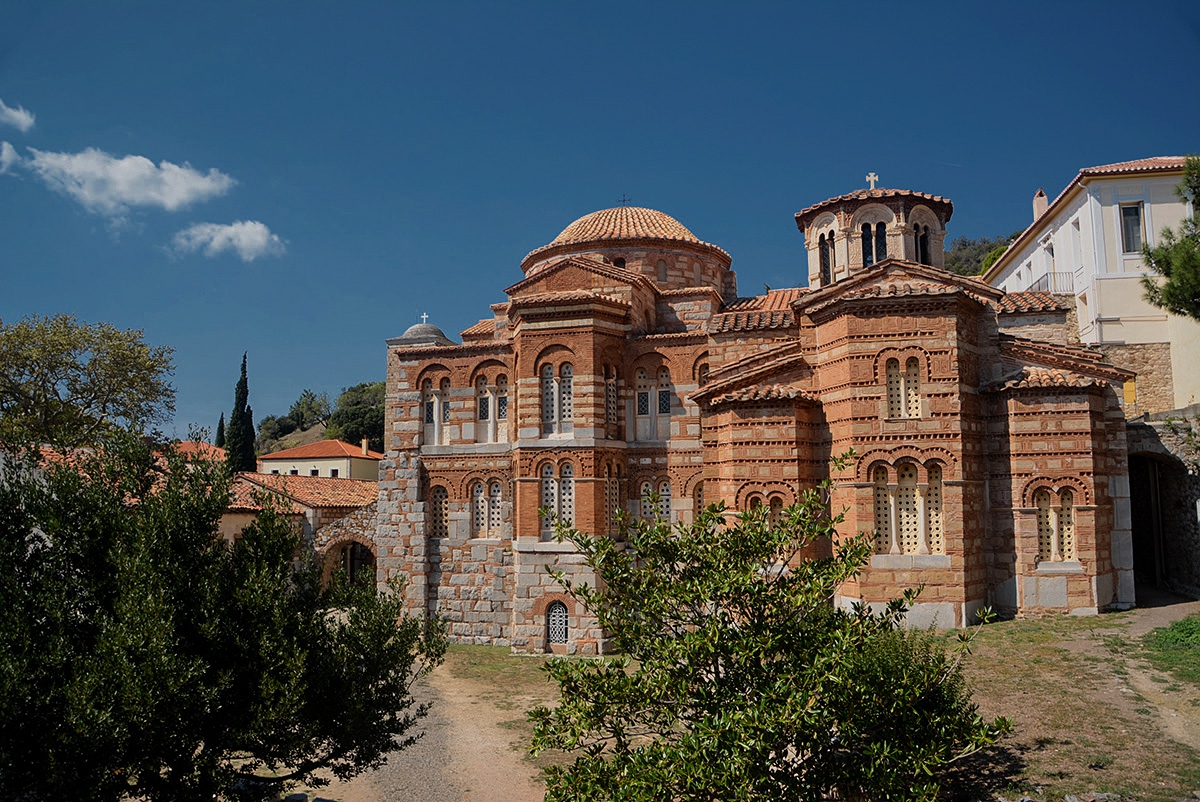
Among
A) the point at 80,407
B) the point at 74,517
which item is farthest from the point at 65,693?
the point at 80,407

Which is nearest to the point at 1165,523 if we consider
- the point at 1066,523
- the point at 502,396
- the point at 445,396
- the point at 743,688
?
the point at 1066,523

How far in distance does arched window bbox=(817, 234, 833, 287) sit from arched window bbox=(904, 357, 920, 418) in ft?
21.9

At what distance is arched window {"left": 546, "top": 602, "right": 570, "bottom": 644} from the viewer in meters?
18.8

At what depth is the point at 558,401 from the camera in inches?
763

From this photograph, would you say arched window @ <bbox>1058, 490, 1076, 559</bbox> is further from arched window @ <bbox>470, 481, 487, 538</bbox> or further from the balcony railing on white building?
arched window @ <bbox>470, 481, 487, 538</bbox>

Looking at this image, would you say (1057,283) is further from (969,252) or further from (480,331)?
(969,252)

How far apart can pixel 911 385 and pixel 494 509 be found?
10871mm

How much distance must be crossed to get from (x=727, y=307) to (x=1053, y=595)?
11.8 meters

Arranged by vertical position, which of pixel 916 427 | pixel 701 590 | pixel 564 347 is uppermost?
pixel 564 347

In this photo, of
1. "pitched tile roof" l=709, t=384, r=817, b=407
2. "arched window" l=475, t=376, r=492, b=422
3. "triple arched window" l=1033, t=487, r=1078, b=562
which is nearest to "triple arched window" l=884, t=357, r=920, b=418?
"pitched tile roof" l=709, t=384, r=817, b=407

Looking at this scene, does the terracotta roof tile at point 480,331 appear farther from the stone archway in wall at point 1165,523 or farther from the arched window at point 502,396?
the stone archway in wall at point 1165,523

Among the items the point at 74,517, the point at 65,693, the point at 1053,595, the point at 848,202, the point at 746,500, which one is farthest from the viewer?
the point at 848,202

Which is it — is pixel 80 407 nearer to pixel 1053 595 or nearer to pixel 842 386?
pixel 842 386

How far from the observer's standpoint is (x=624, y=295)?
20000 mm
